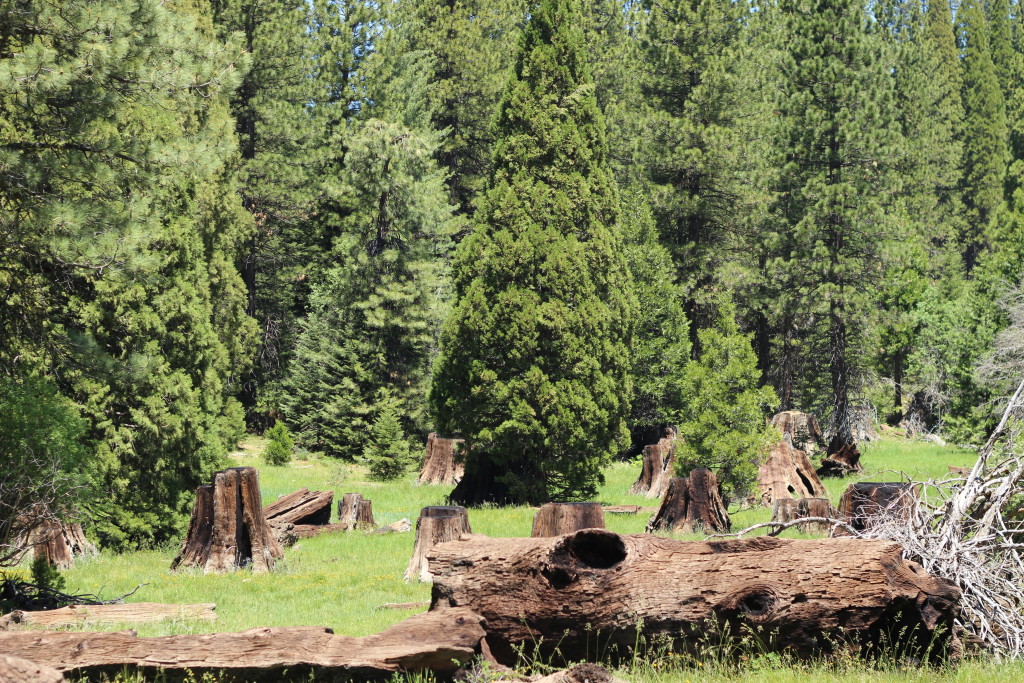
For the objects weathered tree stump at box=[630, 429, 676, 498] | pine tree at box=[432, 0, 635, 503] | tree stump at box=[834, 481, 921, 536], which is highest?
pine tree at box=[432, 0, 635, 503]

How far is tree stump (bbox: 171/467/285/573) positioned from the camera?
12.7 meters

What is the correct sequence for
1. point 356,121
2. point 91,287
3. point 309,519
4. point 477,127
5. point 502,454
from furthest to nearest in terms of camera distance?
1. point 477,127
2. point 356,121
3. point 502,454
4. point 309,519
5. point 91,287

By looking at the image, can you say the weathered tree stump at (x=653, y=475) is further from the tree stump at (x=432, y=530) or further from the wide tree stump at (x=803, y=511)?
the tree stump at (x=432, y=530)

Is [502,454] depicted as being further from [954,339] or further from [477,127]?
[477,127]

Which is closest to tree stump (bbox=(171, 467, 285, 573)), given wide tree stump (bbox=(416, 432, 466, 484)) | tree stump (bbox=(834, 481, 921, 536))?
tree stump (bbox=(834, 481, 921, 536))

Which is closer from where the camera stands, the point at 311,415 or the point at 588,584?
the point at 588,584

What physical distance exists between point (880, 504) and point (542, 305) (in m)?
11.2

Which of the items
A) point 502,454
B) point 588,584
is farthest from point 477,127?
point 588,584

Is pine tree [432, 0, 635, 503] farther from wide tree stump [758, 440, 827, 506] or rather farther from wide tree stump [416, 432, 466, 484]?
wide tree stump [416, 432, 466, 484]

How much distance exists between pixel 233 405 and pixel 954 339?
24594mm

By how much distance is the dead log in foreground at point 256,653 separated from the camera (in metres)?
6.04

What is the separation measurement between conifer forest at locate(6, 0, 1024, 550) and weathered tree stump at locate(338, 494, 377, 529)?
7.82 ft

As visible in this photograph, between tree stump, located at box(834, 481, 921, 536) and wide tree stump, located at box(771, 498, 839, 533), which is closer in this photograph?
tree stump, located at box(834, 481, 921, 536)

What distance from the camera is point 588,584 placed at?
663 centimetres
